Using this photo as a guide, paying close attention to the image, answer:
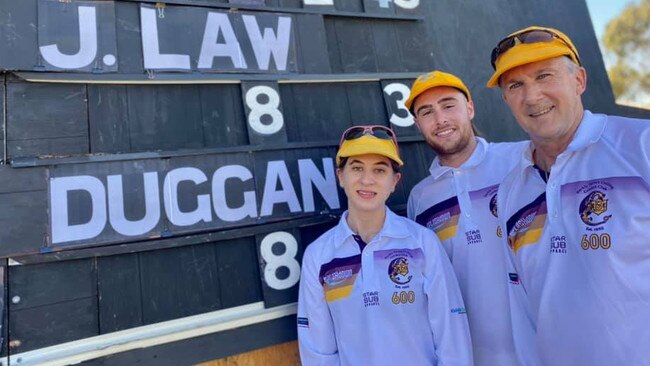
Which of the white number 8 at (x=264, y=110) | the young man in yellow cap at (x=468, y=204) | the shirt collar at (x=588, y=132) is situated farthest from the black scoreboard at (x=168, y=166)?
the shirt collar at (x=588, y=132)

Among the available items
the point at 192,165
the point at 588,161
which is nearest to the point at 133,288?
the point at 192,165

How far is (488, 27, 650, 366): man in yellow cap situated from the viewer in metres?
1.30

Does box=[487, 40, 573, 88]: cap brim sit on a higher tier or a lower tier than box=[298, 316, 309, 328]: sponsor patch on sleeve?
higher

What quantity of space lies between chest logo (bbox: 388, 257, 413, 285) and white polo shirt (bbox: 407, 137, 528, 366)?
0.28m

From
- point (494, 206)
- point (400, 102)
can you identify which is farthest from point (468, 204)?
point (400, 102)

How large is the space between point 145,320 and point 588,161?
1.82 meters

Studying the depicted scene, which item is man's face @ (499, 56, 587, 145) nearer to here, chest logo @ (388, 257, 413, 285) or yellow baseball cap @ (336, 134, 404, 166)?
yellow baseball cap @ (336, 134, 404, 166)

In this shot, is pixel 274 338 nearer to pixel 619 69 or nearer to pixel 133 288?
pixel 133 288

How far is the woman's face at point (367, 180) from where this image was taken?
1778mm

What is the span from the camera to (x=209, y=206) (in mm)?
1937

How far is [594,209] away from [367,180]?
0.82 meters

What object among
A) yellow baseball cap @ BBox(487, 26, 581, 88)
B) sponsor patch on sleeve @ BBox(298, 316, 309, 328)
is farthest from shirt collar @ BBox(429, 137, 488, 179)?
sponsor patch on sleeve @ BBox(298, 316, 309, 328)

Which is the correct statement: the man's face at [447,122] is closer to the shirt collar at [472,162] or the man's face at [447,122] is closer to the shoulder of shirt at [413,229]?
the shirt collar at [472,162]

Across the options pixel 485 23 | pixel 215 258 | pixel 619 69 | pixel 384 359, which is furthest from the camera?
pixel 619 69
